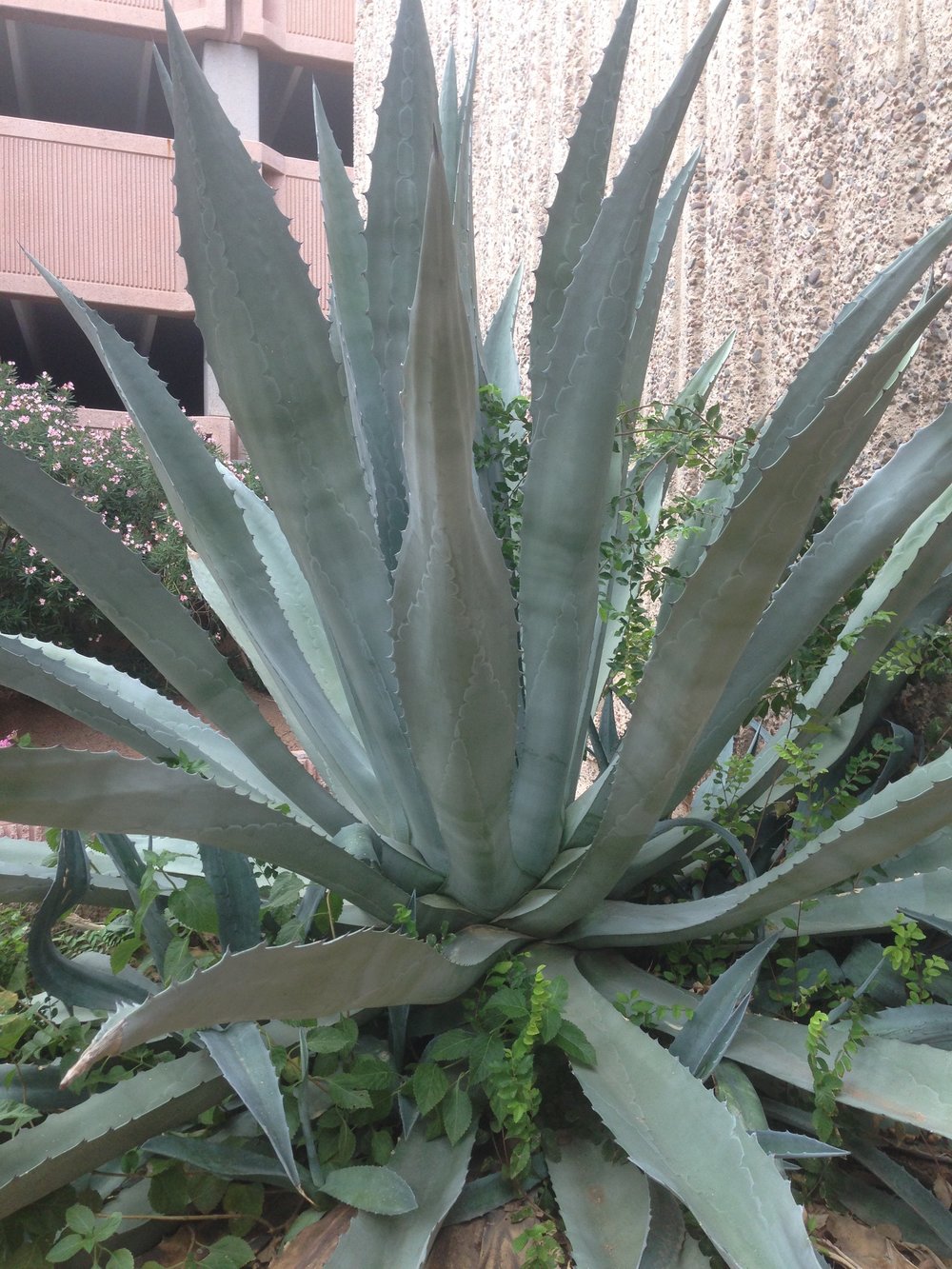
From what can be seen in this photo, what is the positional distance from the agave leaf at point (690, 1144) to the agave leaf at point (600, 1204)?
5 cm

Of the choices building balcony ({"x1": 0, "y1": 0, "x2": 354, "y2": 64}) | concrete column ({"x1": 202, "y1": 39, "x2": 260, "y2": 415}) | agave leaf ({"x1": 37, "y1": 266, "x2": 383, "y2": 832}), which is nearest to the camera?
agave leaf ({"x1": 37, "y1": 266, "x2": 383, "y2": 832})

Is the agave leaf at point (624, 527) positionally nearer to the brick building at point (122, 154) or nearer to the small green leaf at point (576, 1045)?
the small green leaf at point (576, 1045)

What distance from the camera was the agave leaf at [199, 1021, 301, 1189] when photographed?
2.30 feet

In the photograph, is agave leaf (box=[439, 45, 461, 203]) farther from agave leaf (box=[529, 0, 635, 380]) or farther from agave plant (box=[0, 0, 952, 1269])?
agave leaf (box=[529, 0, 635, 380])

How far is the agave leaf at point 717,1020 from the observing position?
813 mm

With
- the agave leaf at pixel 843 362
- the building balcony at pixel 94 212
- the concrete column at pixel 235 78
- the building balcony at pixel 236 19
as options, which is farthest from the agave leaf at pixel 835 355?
the building balcony at pixel 236 19

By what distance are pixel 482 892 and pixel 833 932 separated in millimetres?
391

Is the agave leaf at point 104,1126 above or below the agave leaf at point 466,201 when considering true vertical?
below

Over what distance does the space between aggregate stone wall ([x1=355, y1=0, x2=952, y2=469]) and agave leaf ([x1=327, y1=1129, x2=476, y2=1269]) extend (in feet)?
3.34

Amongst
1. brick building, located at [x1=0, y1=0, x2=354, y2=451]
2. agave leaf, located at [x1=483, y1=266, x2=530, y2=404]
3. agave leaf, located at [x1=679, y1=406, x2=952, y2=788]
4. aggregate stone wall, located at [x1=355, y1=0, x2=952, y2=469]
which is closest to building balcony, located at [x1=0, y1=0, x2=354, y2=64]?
brick building, located at [x1=0, y1=0, x2=354, y2=451]

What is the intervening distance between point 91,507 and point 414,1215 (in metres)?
6.35

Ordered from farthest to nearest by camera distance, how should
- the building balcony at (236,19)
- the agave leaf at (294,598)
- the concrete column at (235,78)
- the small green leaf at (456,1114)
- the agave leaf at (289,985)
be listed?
the concrete column at (235,78) → the building balcony at (236,19) → the agave leaf at (294,598) → the small green leaf at (456,1114) → the agave leaf at (289,985)

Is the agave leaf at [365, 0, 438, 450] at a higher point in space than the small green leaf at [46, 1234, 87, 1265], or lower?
higher

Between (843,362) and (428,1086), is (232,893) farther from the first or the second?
(843,362)
